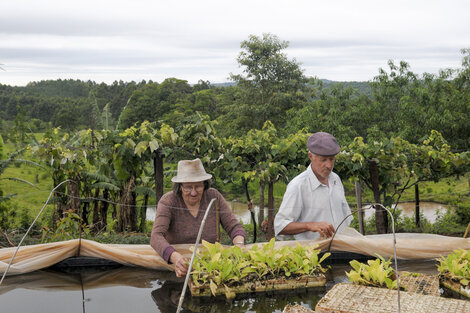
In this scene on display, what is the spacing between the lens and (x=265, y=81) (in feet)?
130

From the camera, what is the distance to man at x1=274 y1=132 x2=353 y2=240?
4164 mm

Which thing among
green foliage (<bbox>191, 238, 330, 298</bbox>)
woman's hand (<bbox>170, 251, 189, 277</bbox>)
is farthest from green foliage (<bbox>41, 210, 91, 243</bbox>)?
green foliage (<bbox>191, 238, 330, 298</bbox>)

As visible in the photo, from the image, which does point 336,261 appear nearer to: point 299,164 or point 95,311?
point 95,311

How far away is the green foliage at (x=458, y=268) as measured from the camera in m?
3.38

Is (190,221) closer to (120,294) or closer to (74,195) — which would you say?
(120,294)

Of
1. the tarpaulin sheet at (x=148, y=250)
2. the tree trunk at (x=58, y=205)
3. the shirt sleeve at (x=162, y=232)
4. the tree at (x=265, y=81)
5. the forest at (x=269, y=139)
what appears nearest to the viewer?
the shirt sleeve at (x=162, y=232)

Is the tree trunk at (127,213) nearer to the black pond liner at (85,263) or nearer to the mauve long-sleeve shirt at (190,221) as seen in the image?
the black pond liner at (85,263)

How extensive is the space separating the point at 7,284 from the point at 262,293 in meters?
1.88

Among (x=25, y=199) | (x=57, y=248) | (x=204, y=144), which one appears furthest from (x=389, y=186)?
(x=25, y=199)

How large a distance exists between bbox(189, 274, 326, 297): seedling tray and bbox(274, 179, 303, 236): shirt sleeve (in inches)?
29.2

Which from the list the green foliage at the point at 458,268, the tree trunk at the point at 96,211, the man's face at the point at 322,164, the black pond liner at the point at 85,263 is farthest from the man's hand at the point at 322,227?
the tree trunk at the point at 96,211

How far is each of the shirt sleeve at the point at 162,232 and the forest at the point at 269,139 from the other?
1.90 meters

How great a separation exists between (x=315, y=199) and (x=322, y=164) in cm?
31

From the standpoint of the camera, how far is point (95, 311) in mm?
3254
